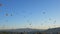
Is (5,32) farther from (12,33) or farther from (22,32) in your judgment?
(22,32)

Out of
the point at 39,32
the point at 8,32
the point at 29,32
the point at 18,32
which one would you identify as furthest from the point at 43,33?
the point at 8,32

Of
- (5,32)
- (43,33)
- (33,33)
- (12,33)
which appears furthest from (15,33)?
(43,33)

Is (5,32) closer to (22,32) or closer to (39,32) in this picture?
(22,32)

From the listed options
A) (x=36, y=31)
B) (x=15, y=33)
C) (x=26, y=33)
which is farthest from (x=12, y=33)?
(x=36, y=31)

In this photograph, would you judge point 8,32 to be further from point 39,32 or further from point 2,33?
point 39,32

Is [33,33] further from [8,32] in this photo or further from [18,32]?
[8,32]
